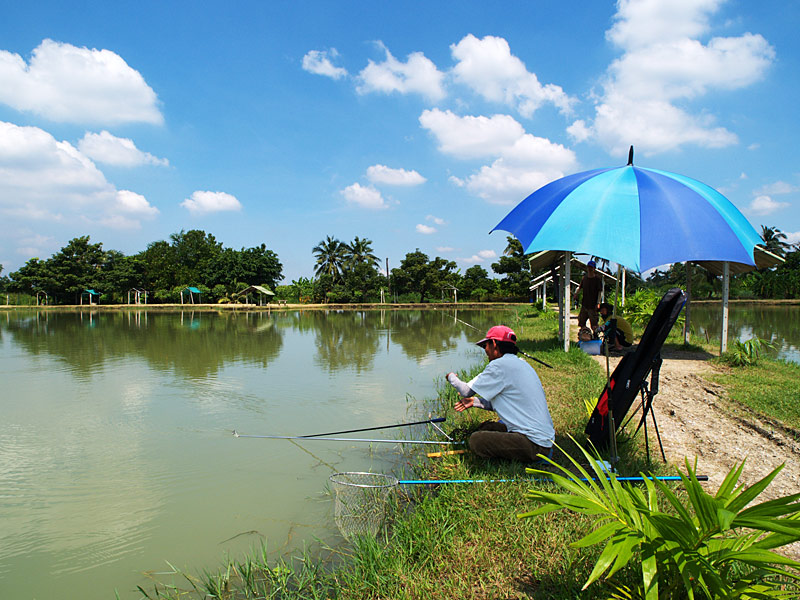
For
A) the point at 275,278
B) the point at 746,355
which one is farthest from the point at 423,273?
the point at 746,355

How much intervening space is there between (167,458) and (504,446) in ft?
11.4

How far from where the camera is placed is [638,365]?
293 centimetres

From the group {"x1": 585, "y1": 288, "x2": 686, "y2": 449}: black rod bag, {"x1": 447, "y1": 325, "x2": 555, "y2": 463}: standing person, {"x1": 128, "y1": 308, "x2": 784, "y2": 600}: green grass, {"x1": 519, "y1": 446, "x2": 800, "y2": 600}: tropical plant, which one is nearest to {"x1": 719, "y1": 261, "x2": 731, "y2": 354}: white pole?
{"x1": 128, "y1": 308, "x2": 784, "y2": 600}: green grass

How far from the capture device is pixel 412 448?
4.77 metres

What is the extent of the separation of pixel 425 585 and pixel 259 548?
56.5 inches

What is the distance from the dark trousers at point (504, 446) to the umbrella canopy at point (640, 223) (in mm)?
1272

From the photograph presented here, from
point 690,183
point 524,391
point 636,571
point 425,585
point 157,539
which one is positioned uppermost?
point 690,183

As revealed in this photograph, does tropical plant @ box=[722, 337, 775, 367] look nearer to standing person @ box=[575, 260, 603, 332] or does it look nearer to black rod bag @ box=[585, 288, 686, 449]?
standing person @ box=[575, 260, 603, 332]

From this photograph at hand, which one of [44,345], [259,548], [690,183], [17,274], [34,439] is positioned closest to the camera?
[259,548]

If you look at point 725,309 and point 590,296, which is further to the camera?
point 590,296

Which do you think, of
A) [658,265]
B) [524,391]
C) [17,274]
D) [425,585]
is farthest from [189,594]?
[17,274]

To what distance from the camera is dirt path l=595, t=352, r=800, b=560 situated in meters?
3.32

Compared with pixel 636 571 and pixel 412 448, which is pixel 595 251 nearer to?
pixel 636 571

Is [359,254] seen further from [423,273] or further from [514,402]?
[514,402]
